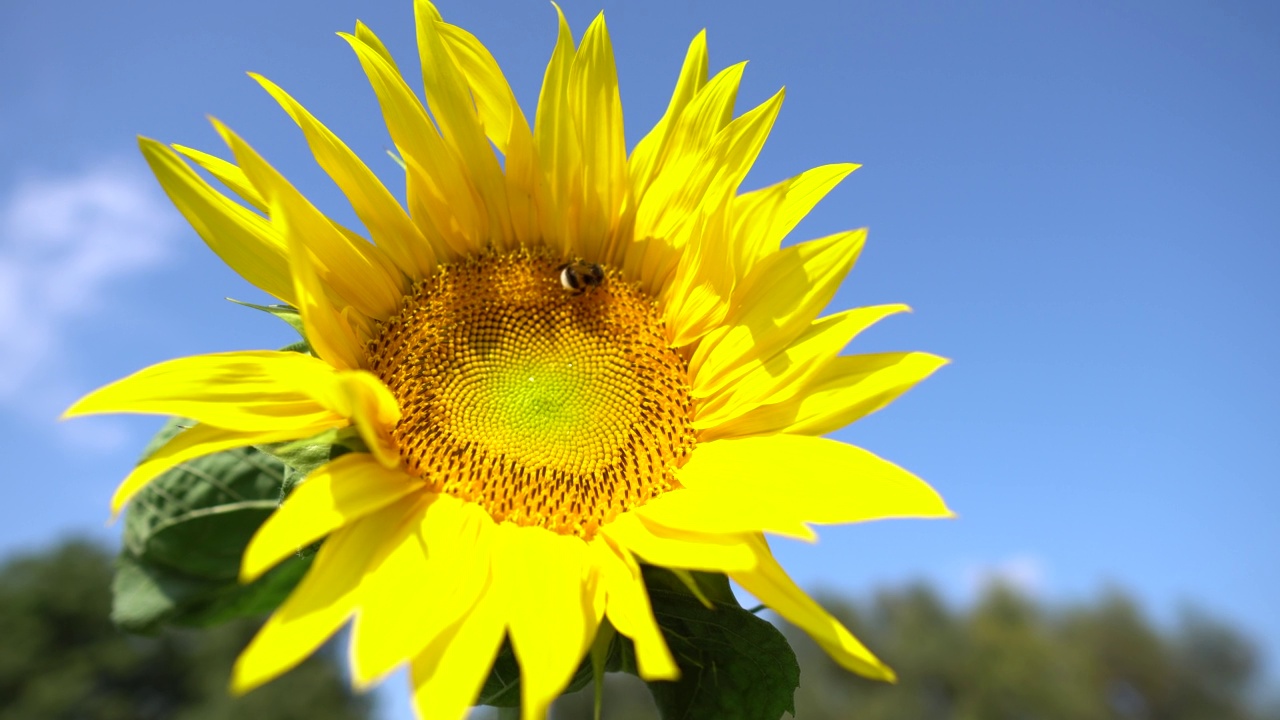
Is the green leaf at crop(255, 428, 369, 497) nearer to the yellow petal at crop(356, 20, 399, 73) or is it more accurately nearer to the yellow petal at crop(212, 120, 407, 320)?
the yellow petal at crop(212, 120, 407, 320)

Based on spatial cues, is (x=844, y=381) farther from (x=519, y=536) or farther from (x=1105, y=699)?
(x=1105, y=699)

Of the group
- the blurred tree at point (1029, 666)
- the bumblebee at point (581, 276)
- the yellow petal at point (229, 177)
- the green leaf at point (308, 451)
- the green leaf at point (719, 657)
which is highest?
the yellow petal at point (229, 177)

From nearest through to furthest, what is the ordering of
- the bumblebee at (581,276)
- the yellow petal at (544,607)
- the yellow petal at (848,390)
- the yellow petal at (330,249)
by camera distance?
the yellow petal at (544,607) < the yellow petal at (330,249) < the yellow petal at (848,390) < the bumblebee at (581,276)

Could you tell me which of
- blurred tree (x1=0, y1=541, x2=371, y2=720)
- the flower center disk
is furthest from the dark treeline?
the flower center disk

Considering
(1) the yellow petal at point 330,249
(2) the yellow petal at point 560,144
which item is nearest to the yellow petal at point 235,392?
(1) the yellow petal at point 330,249

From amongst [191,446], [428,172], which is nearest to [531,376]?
[428,172]

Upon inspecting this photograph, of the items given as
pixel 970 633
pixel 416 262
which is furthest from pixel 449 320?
pixel 970 633

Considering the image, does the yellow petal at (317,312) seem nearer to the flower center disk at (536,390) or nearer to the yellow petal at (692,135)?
the flower center disk at (536,390)
